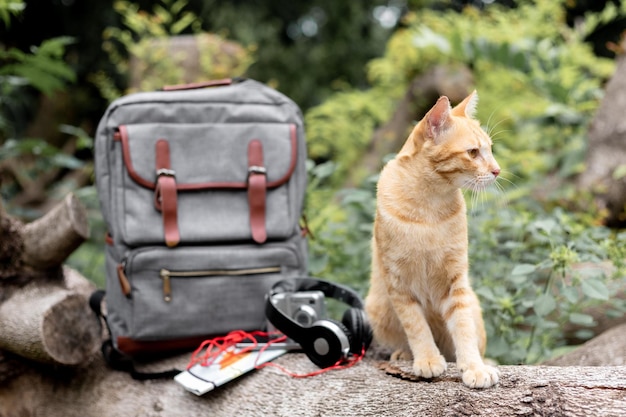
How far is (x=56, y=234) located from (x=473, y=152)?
153 centimetres

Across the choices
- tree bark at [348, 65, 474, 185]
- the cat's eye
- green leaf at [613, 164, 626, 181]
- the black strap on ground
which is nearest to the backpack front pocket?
the black strap on ground

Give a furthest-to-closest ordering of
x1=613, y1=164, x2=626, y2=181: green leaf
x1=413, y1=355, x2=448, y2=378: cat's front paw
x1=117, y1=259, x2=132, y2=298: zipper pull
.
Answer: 1. x1=613, y1=164, x2=626, y2=181: green leaf
2. x1=117, y1=259, x2=132, y2=298: zipper pull
3. x1=413, y1=355, x2=448, y2=378: cat's front paw

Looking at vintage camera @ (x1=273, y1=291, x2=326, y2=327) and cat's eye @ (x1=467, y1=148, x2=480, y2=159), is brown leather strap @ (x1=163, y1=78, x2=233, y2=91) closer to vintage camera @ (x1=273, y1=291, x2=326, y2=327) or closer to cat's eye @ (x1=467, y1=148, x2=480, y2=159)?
vintage camera @ (x1=273, y1=291, x2=326, y2=327)

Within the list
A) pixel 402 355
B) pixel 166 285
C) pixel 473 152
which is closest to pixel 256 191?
pixel 166 285

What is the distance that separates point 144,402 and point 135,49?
314 cm

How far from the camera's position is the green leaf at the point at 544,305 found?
182cm

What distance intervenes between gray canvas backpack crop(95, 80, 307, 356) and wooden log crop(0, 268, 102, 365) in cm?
13

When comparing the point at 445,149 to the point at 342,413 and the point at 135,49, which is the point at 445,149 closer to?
the point at 342,413

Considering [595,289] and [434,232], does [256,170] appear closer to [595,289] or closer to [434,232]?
[434,232]

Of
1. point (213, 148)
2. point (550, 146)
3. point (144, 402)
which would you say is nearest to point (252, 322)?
point (144, 402)

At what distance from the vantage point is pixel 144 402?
195 centimetres

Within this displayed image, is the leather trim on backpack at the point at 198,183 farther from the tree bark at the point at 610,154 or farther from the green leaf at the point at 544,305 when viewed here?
the tree bark at the point at 610,154

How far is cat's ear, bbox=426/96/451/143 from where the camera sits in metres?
1.43

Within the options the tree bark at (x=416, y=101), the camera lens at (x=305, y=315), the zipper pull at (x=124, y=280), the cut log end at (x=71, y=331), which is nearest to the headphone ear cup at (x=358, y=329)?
the camera lens at (x=305, y=315)
